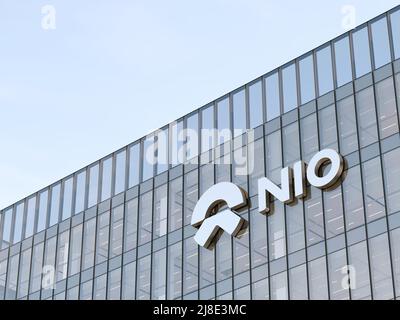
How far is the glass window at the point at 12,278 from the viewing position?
59.8 metres

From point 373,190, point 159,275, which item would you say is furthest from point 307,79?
point 159,275

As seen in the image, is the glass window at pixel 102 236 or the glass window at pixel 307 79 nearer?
the glass window at pixel 307 79

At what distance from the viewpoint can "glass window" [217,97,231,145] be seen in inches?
1954

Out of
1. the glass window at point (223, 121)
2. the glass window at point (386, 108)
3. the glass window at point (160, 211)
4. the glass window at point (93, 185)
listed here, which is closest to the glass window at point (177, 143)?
the glass window at point (160, 211)

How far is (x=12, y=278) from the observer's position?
60719mm

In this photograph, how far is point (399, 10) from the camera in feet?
140

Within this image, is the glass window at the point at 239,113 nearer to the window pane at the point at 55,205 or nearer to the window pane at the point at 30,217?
the window pane at the point at 55,205

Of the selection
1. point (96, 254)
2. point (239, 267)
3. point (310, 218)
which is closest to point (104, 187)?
point (96, 254)

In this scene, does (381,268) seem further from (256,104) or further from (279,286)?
(256,104)

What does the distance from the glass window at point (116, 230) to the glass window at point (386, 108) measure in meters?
18.6

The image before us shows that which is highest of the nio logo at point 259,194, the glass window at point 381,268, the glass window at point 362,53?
the glass window at point 362,53
